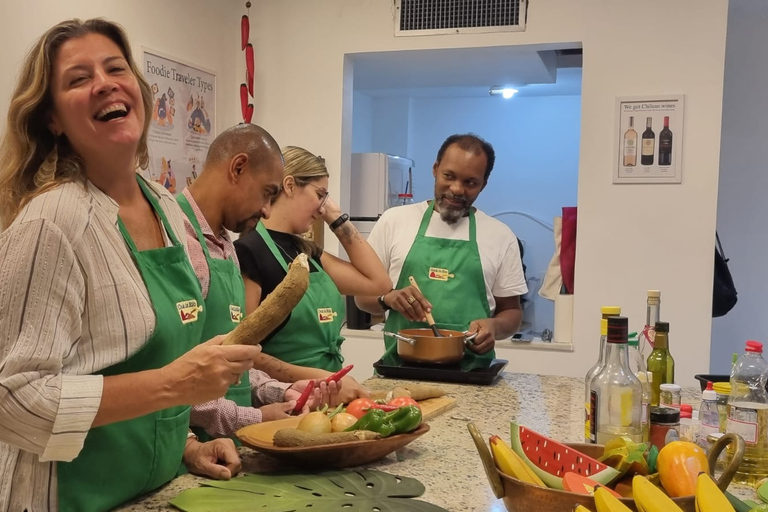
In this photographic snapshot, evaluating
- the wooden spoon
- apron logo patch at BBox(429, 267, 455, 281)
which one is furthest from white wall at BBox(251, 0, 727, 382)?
the wooden spoon

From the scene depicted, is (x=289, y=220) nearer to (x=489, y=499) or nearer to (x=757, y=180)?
(x=489, y=499)

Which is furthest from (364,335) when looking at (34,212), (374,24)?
(34,212)

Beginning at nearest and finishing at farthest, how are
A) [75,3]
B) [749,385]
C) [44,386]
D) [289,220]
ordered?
1. [44,386]
2. [749,385]
3. [289,220]
4. [75,3]

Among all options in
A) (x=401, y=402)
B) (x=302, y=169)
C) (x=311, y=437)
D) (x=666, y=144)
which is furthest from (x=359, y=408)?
(x=666, y=144)

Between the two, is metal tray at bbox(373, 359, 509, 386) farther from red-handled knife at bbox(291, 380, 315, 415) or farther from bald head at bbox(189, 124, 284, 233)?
bald head at bbox(189, 124, 284, 233)

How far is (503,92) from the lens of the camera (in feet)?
17.9

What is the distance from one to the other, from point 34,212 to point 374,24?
289 cm

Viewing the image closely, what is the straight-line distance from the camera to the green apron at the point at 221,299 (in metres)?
1.49

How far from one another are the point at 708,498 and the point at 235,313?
1022 millimetres

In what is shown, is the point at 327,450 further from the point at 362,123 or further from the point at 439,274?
the point at 362,123

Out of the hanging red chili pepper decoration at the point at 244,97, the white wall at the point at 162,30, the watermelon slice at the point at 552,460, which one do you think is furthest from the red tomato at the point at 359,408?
the hanging red chili pepper decoration at the point at 244,97

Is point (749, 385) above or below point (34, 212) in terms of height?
below

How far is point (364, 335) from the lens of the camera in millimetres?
3723

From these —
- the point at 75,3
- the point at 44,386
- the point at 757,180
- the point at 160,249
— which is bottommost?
the point at 44,386
